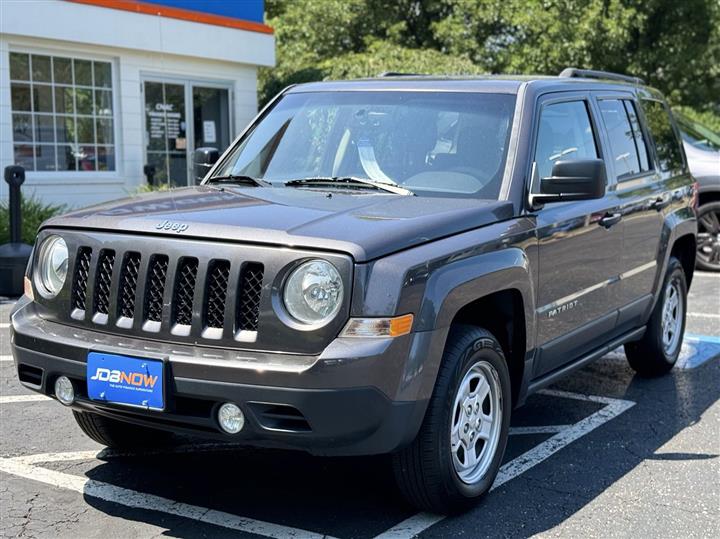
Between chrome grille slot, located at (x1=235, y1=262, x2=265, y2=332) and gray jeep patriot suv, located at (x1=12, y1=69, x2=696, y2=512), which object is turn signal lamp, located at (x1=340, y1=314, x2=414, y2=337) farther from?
chrome grille slot, located at (x1=235, y1=262, x2=265, y2=332)

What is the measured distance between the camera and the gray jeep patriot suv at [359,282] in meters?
3.35

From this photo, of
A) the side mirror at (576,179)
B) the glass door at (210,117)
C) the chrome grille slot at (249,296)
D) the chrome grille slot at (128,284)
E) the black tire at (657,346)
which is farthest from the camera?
the glass door at (210,117)

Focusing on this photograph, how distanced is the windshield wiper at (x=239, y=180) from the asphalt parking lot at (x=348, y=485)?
137cm

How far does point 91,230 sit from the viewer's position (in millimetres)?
3812

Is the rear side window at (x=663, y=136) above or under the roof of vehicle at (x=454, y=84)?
under

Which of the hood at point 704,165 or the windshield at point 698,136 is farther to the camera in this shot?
the windshield at point 698,136

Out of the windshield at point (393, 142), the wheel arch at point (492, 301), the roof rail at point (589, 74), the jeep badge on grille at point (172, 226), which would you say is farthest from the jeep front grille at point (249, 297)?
Answer: the roof rail at point (589, 74)

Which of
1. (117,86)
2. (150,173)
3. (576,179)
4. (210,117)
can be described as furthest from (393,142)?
(210,117)

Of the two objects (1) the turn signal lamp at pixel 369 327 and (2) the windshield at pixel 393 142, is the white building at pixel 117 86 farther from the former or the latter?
(1) the turn signal lamp at pixel 369 327

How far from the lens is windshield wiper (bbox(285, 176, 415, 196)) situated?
14.0 feet

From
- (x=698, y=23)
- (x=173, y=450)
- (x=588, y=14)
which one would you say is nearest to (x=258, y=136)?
(x=173, y=450)

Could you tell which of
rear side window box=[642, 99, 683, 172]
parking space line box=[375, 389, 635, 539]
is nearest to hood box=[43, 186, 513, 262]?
parking space line box=[375, 389, 635, 539]

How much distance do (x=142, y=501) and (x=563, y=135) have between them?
282 centimetres

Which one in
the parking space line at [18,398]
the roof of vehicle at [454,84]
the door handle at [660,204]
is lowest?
the parking space line at [18,398]
